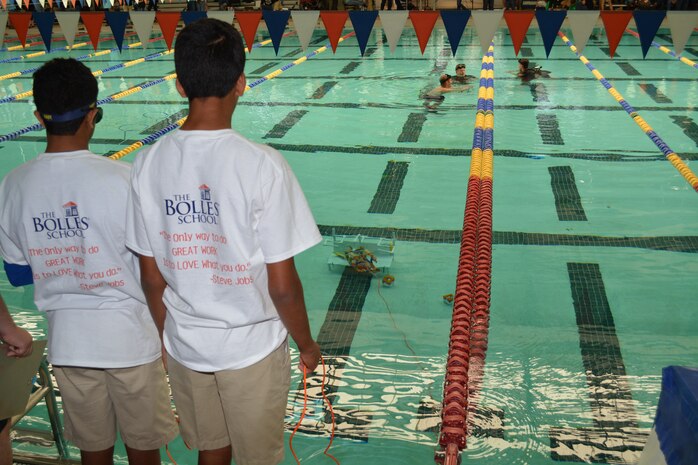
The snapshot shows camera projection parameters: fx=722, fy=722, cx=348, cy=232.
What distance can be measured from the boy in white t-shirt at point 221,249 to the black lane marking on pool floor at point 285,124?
6348mm

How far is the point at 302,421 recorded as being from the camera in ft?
9.96

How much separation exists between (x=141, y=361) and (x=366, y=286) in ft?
8.34

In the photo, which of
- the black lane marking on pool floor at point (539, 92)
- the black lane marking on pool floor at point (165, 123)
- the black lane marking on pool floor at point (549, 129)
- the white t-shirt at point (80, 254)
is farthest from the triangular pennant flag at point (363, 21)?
the white t-shirt at point (80, 254)

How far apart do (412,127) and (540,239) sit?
3.47 m

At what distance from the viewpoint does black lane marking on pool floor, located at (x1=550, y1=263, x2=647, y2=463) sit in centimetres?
286

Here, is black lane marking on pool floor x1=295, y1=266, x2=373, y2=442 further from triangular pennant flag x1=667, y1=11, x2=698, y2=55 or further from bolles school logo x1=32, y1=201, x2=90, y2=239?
triangular pennant flag x1=667, y1=11, x2=698, y2=55

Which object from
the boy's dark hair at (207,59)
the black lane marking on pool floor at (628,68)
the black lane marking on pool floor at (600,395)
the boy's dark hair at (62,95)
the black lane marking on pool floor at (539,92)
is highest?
the boy's dark hair at (207,59)

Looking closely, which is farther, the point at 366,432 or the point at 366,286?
the point at 366,286

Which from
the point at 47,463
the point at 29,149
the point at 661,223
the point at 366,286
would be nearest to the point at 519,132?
the point at 661,223

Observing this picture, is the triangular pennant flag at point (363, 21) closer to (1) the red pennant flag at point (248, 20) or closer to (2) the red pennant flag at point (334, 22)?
(2) the red pennant flag at point (334, 22)

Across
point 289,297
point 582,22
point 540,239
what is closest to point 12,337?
point 289,297

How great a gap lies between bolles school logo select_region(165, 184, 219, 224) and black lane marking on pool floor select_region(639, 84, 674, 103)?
29.4ft

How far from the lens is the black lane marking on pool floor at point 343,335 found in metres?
3.07

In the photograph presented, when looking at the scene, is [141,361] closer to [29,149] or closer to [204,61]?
[204,61]
